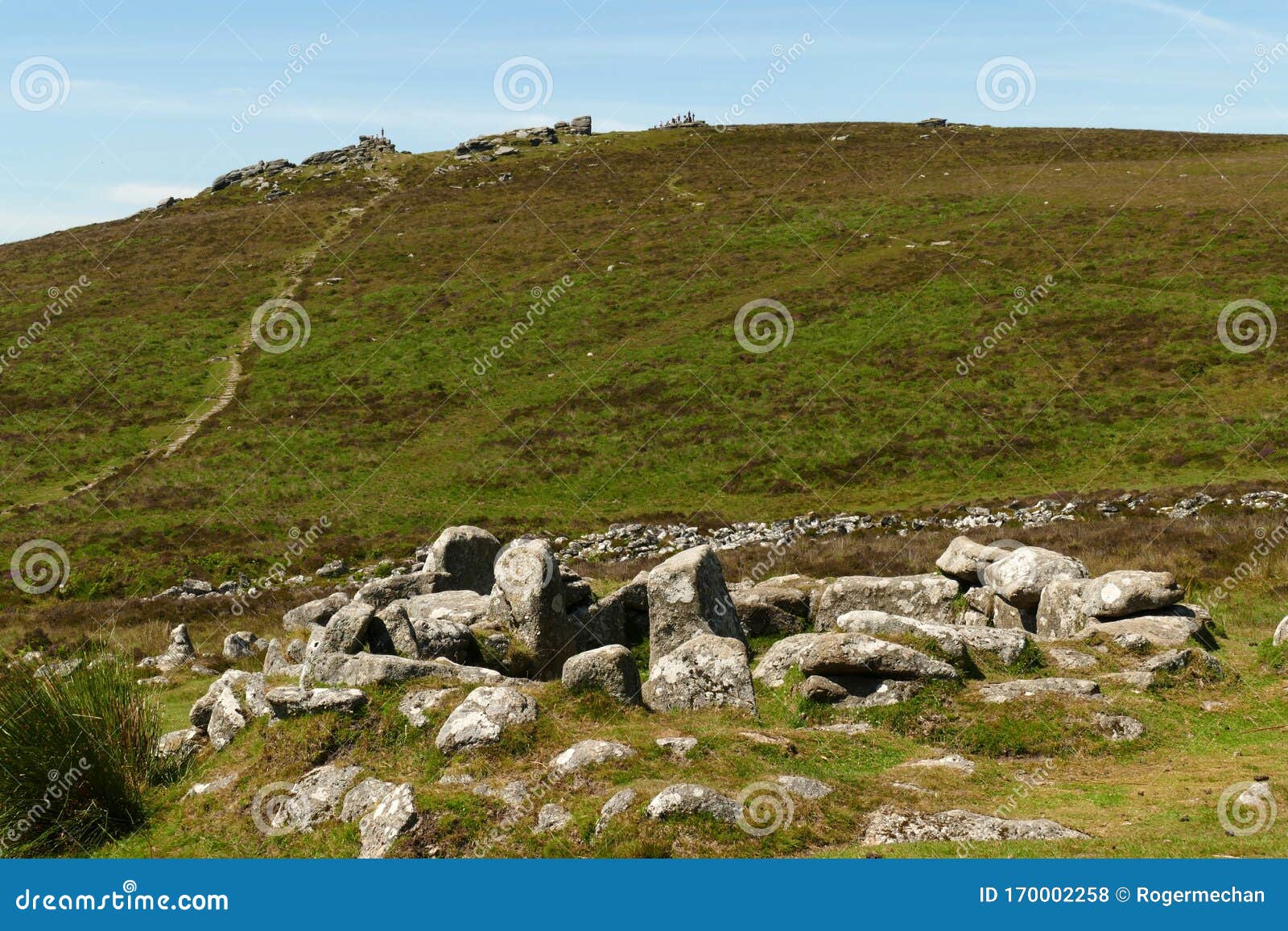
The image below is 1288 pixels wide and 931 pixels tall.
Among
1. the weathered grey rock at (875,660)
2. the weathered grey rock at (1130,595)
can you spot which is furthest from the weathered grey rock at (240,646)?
the weathered grey rock at (1130,595)

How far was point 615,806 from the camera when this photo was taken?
40.8ft

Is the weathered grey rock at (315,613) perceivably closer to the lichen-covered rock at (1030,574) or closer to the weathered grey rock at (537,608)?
the weathered grey rock at (537,608)

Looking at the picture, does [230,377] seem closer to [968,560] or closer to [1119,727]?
[968,560]

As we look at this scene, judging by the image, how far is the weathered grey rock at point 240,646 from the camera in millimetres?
28125

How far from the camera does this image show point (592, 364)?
73.3m

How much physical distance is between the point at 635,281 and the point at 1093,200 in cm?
4349

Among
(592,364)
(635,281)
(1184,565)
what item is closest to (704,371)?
(592,364)

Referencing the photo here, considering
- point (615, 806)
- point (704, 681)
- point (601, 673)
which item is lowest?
point (615, 806)

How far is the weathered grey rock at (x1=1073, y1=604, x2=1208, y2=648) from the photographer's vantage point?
64.2 feet

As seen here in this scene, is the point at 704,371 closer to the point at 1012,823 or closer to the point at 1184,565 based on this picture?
the point at 1184,565

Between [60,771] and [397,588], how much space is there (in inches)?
425

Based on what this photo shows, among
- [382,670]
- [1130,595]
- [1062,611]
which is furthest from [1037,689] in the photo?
[382,670]

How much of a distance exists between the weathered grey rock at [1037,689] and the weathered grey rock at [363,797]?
32.1ft

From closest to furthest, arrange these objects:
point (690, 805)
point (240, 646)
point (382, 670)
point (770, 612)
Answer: point (690, 805), point (382, 670), point (770, 612), point (240, 646)
